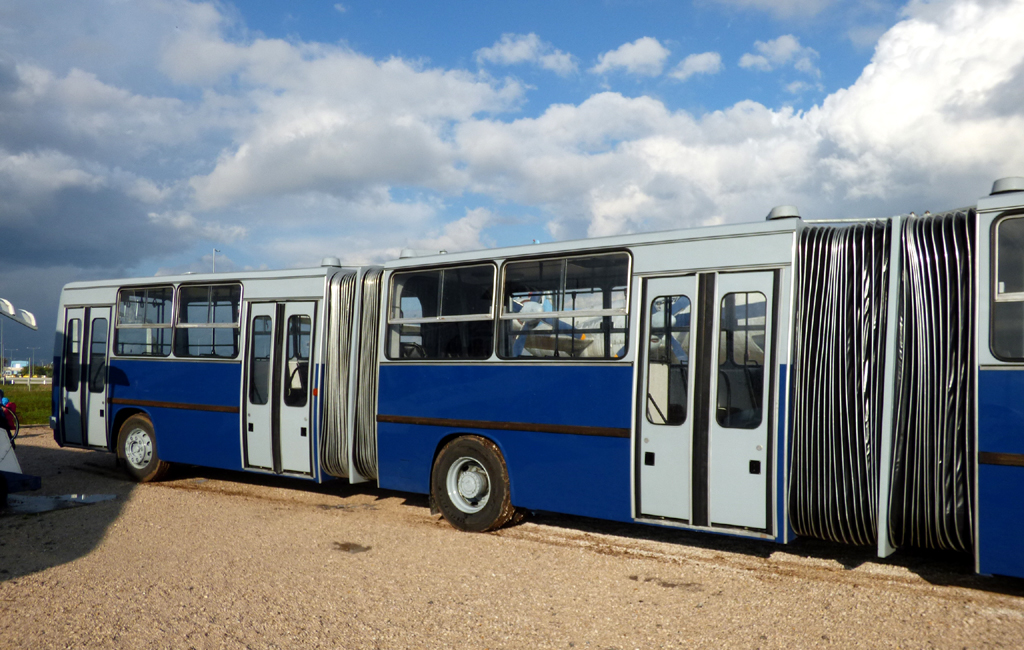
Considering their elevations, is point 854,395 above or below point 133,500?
above

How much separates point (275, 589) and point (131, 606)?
98cm

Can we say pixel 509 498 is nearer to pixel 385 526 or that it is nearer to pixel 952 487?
pixel 385 526

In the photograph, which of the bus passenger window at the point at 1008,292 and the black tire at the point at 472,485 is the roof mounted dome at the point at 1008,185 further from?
the black tire at the point at 472,485

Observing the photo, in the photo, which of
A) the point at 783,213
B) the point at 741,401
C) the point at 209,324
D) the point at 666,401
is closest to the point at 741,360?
the point at 741,401

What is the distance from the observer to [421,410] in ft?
27.1

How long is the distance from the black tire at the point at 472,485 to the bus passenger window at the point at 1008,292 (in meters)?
4.41

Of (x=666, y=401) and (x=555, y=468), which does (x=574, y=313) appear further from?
(x=555, y=468)

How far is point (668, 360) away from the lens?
21.9 feet

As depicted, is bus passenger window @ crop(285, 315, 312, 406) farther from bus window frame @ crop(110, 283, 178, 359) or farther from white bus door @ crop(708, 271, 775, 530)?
white bus door @ crop(708, 271, 775, 530)

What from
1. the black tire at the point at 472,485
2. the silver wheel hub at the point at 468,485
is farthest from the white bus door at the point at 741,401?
the silver wheel hub at the point at 468,485

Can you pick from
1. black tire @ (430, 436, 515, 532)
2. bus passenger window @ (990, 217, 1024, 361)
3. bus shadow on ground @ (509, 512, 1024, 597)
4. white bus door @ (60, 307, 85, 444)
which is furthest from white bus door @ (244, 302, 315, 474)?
bus passenger window @ (990, 217, 1024, 361)

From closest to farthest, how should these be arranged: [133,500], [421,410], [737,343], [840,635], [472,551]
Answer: [840,635] → [737,343] → [472,551] → [421,410] → [133,500]

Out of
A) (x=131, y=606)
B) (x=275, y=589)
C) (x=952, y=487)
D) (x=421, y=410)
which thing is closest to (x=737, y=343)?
(x=952, y=487)

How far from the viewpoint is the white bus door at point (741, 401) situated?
6145 mm
